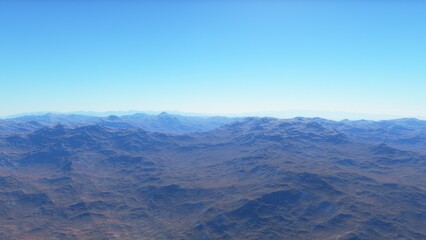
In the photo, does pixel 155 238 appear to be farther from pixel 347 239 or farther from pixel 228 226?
pixel 347 239

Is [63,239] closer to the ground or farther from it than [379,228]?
closer to the ground

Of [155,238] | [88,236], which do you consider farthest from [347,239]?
[88,236]

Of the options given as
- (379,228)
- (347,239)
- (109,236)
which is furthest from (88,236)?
(379,228)

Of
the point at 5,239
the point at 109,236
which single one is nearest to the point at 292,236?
the point at 109,236

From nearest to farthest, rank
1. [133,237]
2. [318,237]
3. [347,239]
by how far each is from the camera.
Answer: [347,239] < [318,237] < [133,237]

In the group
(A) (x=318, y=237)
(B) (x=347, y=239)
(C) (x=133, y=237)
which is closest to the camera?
(B) (x=347, y=239)

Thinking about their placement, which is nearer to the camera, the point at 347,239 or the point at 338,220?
the point at 347,239

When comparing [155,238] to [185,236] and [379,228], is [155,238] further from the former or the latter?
[379,228]

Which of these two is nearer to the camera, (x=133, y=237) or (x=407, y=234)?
(x=407, y=234)

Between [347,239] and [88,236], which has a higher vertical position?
[347,239]
